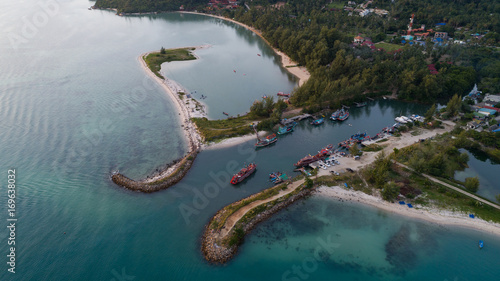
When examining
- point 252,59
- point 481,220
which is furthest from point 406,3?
point 481,220

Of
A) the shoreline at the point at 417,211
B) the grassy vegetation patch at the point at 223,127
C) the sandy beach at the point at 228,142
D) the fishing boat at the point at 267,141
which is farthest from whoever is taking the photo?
the grassy vegetation patch at the point at 223,127

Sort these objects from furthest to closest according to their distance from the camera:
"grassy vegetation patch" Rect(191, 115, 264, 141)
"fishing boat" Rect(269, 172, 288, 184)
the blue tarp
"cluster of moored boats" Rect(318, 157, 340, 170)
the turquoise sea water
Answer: the blue tarp < "grassy vegetation patch" Rect(191, 115, 264, 141) < "cluster of moored boats" Rect(318, 157, 340, 170) < "fishing boat" Rect(269, 172, 288, 184) < the turquoise sea water

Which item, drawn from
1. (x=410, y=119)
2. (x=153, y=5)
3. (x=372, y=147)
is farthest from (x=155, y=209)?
(x=153, y=5)

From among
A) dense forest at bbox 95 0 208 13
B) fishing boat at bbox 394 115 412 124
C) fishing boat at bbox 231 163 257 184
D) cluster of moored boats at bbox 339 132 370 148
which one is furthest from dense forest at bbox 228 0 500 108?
dense forest at bbox 95 0 208 13

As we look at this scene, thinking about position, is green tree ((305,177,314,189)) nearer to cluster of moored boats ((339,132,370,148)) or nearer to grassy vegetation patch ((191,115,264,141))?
cluster of moored boats ((339,132,370,148))

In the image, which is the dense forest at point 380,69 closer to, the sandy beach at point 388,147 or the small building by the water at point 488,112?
the small building by the water at point 488,112

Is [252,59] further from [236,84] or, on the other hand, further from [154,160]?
[154,160]

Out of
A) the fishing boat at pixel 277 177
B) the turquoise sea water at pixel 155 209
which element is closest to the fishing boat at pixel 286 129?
the turquoise sea water at pixel 155 209

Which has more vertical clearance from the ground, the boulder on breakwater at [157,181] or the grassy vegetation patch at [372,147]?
the grassy vegetation patch at [372,147]
